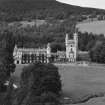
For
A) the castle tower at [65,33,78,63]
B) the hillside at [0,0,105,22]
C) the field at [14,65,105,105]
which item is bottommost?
the field at [14,65,105,105]

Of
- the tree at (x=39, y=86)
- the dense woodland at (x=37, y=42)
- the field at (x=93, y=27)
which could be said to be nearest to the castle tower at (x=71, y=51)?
the dense woodland at (x=37, y=42)

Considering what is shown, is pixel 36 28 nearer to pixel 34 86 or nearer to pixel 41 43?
pixel 41 43

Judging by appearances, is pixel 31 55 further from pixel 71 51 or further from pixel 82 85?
pixel 82 85

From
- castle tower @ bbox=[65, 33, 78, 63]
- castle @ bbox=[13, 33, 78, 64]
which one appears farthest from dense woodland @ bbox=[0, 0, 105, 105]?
castle tower @ bbox=[65, 33, 78, 63]

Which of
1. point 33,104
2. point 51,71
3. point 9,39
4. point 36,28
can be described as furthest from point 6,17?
point 33,104

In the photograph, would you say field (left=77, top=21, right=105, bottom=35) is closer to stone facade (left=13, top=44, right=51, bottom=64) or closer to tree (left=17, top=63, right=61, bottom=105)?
stone facade (left=13, top=44, right=51, bottom=64)

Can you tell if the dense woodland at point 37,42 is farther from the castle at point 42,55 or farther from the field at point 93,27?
the field at point 93,27

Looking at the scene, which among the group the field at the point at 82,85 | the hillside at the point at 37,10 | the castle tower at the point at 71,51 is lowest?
the field at the point at 82,85
